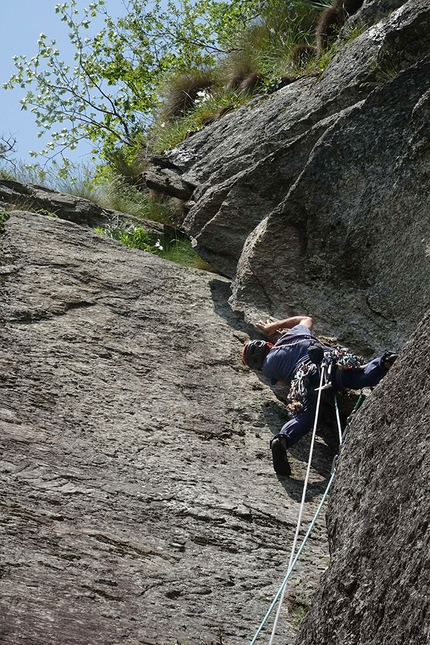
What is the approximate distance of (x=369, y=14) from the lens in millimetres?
10609

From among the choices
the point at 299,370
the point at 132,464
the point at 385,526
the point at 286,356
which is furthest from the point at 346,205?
the point at 385,526

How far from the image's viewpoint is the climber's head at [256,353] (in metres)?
7.95

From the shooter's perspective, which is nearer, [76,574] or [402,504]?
[402,504]

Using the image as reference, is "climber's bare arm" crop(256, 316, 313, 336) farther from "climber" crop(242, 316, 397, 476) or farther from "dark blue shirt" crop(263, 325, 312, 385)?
"dark blue shirt" crop(263, 325, 312, 385)

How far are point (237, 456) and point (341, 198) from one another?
296cm

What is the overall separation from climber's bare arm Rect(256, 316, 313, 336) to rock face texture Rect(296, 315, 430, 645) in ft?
11.6

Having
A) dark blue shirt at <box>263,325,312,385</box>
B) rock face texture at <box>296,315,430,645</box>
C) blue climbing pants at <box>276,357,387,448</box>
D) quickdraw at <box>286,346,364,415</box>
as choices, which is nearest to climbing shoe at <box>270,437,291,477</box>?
blue climbing pants at <box>276,357,387,448</box>

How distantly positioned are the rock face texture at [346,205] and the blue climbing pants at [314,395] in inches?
30.6

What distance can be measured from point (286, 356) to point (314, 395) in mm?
608

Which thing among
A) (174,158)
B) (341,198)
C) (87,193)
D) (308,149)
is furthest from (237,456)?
(87,193)

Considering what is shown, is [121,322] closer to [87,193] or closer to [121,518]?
[121,518]

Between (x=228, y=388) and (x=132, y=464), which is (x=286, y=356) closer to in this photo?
(x=228, y=388)

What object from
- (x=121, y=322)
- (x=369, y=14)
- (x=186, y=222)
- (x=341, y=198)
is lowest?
(x=121, y=322)

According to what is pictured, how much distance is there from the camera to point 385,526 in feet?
11.8
